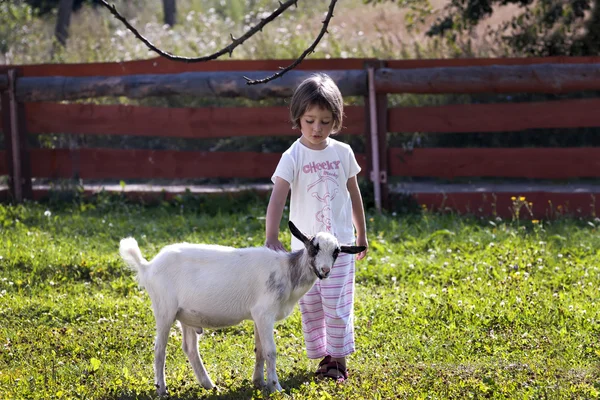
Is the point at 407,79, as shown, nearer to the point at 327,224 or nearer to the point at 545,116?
the point at 545,116

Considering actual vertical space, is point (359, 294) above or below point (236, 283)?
below

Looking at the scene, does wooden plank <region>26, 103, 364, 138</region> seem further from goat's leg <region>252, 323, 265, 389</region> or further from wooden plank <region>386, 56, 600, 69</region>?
goat's leg <region>252, 323, 265, 389</region>

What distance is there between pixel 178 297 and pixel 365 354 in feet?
4.76

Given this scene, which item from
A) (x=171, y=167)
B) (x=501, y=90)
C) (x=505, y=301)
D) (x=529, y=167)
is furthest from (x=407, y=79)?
(x=505, y=301)

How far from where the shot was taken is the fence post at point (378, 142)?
9.83m

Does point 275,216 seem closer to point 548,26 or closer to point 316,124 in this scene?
point 316,124

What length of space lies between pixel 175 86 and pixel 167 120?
0.56 meters

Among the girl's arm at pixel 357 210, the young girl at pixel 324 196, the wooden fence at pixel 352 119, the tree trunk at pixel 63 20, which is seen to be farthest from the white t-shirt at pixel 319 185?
the tree trunk at pixel 63 20

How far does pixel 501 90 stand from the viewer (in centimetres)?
953

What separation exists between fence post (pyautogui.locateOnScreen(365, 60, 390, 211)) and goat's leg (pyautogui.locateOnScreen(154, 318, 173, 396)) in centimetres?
528

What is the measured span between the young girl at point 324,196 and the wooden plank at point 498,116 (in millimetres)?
4857

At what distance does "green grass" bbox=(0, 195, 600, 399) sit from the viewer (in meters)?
4.99

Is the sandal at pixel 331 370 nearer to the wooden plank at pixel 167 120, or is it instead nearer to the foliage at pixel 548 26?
the wooden plank at pixel 167 120

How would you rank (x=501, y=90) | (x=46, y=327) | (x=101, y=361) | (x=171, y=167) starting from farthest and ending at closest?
(x=171, y=167), (x=501, y=90), (x=46, y=327), (x=101, y=361)
